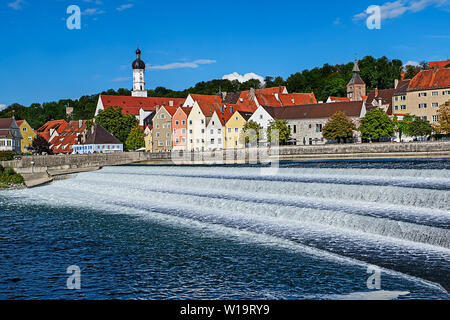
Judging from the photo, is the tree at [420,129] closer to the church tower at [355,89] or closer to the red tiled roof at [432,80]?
the red tiled roof at [432,80]

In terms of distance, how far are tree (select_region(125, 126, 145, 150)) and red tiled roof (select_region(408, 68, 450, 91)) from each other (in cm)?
5244

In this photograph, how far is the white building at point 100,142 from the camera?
8562cm

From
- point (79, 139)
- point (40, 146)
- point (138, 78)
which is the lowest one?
point (40, 146)

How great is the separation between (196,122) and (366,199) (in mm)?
67181

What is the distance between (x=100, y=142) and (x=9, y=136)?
21.0 m

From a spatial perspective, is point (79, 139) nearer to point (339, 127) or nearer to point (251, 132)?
point (251, 132)

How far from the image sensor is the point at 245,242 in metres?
18.4

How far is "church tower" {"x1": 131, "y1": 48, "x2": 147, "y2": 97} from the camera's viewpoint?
149m

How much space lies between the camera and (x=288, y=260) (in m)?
15.7

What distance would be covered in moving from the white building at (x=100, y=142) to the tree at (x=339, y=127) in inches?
1527
